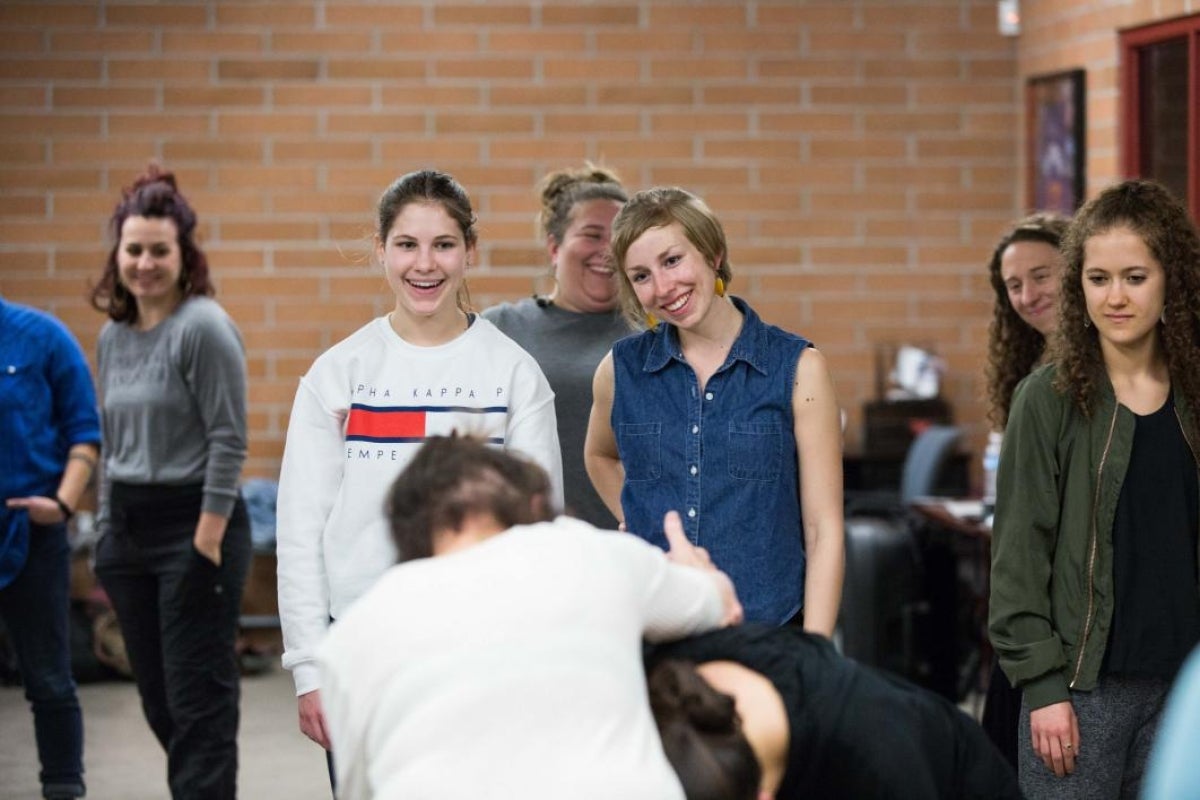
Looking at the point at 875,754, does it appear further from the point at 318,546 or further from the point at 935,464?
the point at 935,464

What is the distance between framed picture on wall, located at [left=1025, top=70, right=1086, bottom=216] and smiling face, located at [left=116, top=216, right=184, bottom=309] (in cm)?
317

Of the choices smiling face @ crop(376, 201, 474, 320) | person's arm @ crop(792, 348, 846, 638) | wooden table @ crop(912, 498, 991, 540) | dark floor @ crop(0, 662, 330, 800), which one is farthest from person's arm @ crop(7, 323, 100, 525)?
wooden table @ crop(912, 498, 991, 540)

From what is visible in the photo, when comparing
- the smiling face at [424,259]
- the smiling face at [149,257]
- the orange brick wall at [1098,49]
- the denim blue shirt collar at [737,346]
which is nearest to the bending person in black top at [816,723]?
the denim blue shirt collar at [737,346]

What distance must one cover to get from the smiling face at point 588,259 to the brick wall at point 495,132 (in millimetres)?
3043

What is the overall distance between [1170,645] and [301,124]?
15.1 feet

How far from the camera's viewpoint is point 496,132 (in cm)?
654

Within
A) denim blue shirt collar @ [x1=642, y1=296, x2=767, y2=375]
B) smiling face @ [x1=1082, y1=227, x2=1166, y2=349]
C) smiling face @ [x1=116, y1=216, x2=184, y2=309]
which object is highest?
smiling face @ [x1=116, y1=216, x2=184, y2=309]

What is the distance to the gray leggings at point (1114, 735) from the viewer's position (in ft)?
8.46

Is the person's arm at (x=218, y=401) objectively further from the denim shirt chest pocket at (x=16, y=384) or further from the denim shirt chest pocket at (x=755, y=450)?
the denim shirt chest pocket at (x=755, y=450)

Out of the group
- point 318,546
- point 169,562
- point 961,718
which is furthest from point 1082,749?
point 169,562

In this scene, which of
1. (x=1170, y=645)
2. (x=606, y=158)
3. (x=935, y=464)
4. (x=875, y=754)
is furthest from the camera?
(x=606, y=158)

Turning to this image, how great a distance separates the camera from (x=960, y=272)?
6.68 meters

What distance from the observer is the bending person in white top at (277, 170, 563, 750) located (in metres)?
2.63

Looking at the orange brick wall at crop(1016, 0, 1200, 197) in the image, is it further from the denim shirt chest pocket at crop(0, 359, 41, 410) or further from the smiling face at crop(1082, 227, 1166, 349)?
the denim shirt chest pocket at crop(0, 359, 41, 410)
